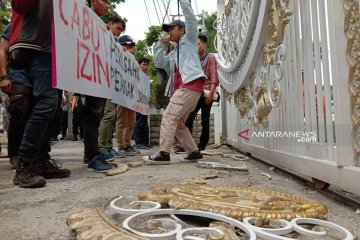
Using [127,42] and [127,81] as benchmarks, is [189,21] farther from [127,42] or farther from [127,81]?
[127,42]

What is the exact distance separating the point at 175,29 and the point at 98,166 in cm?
149

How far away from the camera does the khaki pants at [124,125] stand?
13.9 ft

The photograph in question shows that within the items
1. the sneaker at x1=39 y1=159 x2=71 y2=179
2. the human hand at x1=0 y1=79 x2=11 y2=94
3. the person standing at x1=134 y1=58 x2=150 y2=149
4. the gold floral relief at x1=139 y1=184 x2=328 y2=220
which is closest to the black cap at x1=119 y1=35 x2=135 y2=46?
the person standing at x1=134 y1=58 x2=150 y2=149

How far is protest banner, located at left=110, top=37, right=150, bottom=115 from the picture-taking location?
3256 mm

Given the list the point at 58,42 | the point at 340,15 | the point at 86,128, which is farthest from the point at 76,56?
the point at 340,15

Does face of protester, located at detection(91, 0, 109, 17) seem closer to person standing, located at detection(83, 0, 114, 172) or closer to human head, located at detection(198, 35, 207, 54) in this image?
person standing, located at detection(83, 0, 114, 172)

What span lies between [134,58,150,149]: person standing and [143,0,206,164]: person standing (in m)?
2.03

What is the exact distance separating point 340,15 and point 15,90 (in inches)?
80.5

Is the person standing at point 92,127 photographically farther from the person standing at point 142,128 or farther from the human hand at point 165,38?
the person standing at point 142,128

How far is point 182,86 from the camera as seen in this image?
3.10 meters

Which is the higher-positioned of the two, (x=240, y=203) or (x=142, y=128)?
(x=142, y=128)

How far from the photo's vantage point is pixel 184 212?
1.22 meters

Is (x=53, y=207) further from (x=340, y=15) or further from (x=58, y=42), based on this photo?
(x=340, y=15)

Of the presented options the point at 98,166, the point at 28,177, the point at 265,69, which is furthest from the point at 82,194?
the point at 265,69
